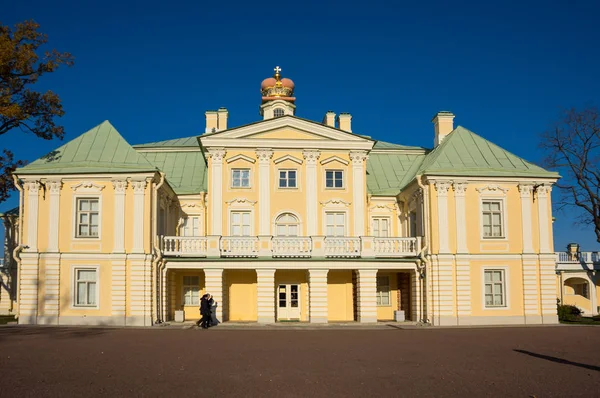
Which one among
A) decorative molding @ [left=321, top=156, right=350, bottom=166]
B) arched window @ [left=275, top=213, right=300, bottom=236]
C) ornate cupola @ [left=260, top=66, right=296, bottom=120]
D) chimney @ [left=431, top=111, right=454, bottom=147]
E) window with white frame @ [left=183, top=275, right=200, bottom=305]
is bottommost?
window with white frame @ [left=183, top=275, right=200, bottom=305]

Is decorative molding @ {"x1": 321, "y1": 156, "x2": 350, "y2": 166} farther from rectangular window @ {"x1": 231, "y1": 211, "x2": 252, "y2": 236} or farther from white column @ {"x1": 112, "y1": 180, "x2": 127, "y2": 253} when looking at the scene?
white column @ {"x1": 112, "y1": 180, "x2": 127, "y2": 253}

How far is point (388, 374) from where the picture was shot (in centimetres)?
1369

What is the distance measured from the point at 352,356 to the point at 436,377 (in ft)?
12.6

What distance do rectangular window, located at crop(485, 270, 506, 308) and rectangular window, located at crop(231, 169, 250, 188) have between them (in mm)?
12176

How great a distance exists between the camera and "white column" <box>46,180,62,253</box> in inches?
1101

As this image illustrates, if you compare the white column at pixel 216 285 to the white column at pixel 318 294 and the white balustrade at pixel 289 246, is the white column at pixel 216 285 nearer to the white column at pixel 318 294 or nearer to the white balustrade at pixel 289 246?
the white balustrade at pixel 289 246

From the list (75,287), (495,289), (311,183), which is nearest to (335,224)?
(311,183)

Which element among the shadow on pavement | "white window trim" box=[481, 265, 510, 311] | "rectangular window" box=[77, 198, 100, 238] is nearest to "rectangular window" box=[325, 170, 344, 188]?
"white window trim" box=[481, 265, 510, 311]

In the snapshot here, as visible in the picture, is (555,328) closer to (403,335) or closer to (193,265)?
(403,335)

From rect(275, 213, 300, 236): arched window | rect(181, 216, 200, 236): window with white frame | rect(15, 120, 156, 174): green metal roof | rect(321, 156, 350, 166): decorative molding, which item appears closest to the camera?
rect(15, 120, 156, 174): green metal roof

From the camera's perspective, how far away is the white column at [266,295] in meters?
29.0

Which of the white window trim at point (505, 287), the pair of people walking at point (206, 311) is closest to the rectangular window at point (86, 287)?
the pair of people walking at point (206, 311)

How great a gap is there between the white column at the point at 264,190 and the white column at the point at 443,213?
8123 mm

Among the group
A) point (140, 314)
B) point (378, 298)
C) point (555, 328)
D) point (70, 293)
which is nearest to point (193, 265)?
point (140, 314)
